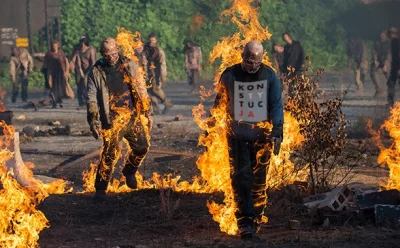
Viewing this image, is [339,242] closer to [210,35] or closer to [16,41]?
[16,41]

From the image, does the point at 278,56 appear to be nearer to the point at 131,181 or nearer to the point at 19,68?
the point at 19,68

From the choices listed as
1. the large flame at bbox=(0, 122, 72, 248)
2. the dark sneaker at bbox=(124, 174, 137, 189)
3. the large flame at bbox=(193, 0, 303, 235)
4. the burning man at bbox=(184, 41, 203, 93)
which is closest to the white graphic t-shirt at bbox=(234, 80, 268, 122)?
the large flame at bbox=(193, 0, 303, 235)

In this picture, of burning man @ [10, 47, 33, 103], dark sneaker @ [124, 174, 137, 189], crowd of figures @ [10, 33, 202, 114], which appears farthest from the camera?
burning man @ [10, 47, 33, 103]

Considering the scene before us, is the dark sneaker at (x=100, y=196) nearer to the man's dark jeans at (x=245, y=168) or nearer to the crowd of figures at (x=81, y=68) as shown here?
the man's dark jeans at (x=245, y=168)

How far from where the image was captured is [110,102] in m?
10.7

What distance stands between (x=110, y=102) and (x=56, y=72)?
17582 millimetres

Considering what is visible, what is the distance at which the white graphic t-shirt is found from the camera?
877cm

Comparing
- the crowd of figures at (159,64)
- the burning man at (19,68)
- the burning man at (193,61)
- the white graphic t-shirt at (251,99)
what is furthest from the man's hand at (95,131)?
the burning man at (193,61)

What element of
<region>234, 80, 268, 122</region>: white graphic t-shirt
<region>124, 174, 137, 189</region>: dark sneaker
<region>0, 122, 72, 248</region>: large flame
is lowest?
<region>124, 174, 137, 189</region>: dark sneaker

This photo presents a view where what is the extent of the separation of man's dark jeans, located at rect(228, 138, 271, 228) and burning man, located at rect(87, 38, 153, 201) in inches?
84.3

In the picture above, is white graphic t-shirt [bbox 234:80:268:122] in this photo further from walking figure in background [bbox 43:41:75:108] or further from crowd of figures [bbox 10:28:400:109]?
walking figure in background [bbox 43:41:75:108]

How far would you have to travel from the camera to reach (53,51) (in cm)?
2775

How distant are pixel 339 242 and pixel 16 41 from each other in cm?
2835

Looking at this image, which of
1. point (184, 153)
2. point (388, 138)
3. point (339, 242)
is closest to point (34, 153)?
point (184, 153)
